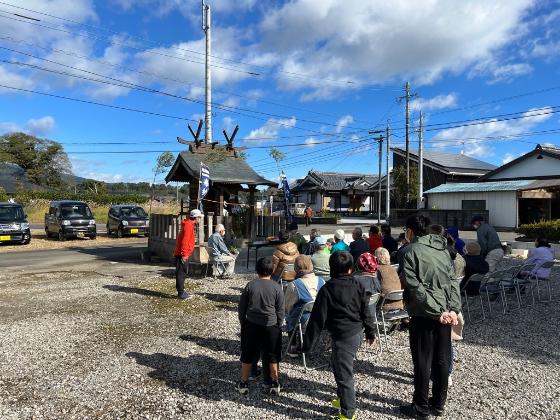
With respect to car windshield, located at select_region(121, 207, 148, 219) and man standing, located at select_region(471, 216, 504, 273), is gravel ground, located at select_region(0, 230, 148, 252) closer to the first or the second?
car windshield, located at select_region(121, 207, 148, 219)

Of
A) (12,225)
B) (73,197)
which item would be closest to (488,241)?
(12,225)

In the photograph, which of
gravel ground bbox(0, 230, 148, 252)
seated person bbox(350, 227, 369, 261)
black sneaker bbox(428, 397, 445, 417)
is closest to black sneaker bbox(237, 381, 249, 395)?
black sneaker bbox(428, 397, 445, 417)

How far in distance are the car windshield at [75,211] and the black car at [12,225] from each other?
1.86 meters

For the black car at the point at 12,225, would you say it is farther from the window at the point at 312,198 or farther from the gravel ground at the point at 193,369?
the window at the point at 312,198

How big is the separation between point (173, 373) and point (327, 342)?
5.95ft

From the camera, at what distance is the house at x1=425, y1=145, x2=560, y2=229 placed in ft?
79.9

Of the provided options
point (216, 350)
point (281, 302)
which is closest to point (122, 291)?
point (216, 350)

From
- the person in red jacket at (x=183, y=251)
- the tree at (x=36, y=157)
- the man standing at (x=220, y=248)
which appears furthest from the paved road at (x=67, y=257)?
the tree at (x=36, y=157)

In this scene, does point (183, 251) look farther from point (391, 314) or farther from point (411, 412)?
point (411, 412)

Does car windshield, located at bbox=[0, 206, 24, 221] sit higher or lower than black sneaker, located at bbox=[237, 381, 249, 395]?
higher

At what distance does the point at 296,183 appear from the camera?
52406mm

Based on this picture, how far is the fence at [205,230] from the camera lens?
1139 cm

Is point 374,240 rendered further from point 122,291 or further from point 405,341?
point 122,291

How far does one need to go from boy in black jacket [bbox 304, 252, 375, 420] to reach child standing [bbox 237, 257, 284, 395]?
516 mm
